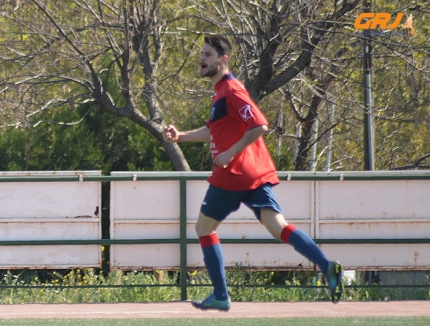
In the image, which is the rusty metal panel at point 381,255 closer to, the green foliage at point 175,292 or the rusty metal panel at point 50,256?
the green foliage at point 175,292

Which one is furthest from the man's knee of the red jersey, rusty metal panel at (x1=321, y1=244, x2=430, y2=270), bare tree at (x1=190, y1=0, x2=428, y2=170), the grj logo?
the grj logo

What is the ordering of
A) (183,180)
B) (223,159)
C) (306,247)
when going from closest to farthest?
(223,159), (306,247), (183,180)

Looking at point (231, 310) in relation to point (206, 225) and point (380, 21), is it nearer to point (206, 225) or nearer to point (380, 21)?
point (206, 225)

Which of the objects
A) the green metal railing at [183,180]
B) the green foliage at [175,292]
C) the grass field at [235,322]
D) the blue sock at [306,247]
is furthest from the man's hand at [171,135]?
the green foliage at [175,292]

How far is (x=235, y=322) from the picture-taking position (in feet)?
20.4

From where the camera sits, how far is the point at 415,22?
12.6 m

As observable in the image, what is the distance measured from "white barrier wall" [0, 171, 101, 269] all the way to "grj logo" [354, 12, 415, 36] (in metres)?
5.22

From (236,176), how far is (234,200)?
18 cm

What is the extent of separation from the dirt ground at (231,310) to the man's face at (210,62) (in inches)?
93.2

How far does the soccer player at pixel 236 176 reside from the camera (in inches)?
200

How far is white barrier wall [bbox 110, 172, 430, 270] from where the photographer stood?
799cm

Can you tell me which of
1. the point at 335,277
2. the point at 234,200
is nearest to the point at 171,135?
the point at 234,200

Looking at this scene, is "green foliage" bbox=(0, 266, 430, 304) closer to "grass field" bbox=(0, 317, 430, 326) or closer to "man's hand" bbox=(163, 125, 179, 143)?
"grass field" bbox=(0, 317, 430, 326)

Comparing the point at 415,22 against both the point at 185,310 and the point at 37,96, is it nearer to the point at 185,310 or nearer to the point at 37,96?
the point at 37,96
